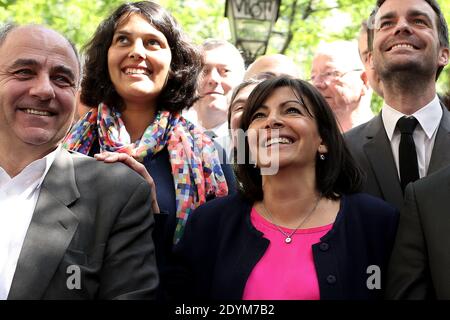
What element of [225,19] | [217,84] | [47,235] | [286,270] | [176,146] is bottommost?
[286,270]

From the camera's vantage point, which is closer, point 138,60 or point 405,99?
point 138,60

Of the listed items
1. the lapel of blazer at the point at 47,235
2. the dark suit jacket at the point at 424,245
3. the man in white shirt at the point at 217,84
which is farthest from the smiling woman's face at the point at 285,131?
the man in white shirt at the point at 217,84

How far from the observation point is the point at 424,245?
11.6 ft

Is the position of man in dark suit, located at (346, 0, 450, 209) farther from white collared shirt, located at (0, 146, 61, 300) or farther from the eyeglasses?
white collared shirt, located at (0, 146, 61, 300)

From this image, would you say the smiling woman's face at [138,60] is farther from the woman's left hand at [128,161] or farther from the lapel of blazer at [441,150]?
the lapel of blazer at [441,150]

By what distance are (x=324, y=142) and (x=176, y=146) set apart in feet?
2.92

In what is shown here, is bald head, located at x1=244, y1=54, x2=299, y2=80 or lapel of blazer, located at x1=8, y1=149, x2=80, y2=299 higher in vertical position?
bald head, located at x1=244, y1=54, x2=299, y2=80

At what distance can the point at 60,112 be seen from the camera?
3803mm

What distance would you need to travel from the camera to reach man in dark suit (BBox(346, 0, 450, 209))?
173 inches

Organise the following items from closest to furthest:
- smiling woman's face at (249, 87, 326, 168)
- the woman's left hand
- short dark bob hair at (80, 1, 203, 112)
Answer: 1. the woman's left hand
2. smiling woman's face at (249, 87, 326, 168)
3. short dark bob hair at (80, 1, 203, 112)

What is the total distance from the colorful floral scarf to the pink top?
61 centimetres

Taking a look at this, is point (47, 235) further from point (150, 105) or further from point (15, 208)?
point (150, 105)

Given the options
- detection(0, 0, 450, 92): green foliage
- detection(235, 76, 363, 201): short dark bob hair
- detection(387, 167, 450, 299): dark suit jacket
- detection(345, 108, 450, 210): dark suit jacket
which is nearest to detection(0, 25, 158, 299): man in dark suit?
detection(235, 76, 363, 201): short dark bob hair

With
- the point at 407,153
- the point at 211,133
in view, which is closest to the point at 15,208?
the point at 407,153
